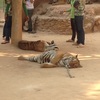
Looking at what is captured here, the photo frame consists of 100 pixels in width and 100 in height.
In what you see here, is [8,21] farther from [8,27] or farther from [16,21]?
[16,21]

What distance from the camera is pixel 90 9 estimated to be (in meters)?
11.8

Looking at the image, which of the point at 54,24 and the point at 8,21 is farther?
the point at 54,24

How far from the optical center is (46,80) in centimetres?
541

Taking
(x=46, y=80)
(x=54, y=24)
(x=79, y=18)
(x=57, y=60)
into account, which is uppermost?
(x=79, y=18)

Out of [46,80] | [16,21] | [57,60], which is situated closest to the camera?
[46,80]

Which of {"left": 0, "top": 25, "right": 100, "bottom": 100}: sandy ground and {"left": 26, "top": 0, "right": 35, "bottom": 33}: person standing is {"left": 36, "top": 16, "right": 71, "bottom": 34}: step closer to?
{"left": 26, "top": 0, "right": 35, "bottom": 33}: person standing

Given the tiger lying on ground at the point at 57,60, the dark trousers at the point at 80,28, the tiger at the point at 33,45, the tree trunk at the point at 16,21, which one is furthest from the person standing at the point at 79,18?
the tiger lying on ground at the point at 57,60

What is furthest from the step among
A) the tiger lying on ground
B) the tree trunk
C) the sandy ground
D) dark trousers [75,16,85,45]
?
the tiger lying on ground

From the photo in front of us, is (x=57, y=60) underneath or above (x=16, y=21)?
underneath

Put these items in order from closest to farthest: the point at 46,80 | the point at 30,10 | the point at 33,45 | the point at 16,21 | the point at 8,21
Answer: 1. the point at 46,80
2. the point at 33,45
3. the point at 16,21
4. the point at 8,21
5. the point at 30,10

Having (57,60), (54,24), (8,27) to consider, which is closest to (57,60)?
(57,60)

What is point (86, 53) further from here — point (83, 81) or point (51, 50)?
point (83, 81)

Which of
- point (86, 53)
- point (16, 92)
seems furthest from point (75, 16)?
point (16, 92)

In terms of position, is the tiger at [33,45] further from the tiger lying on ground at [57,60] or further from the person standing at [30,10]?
the person standing at [30,10]
